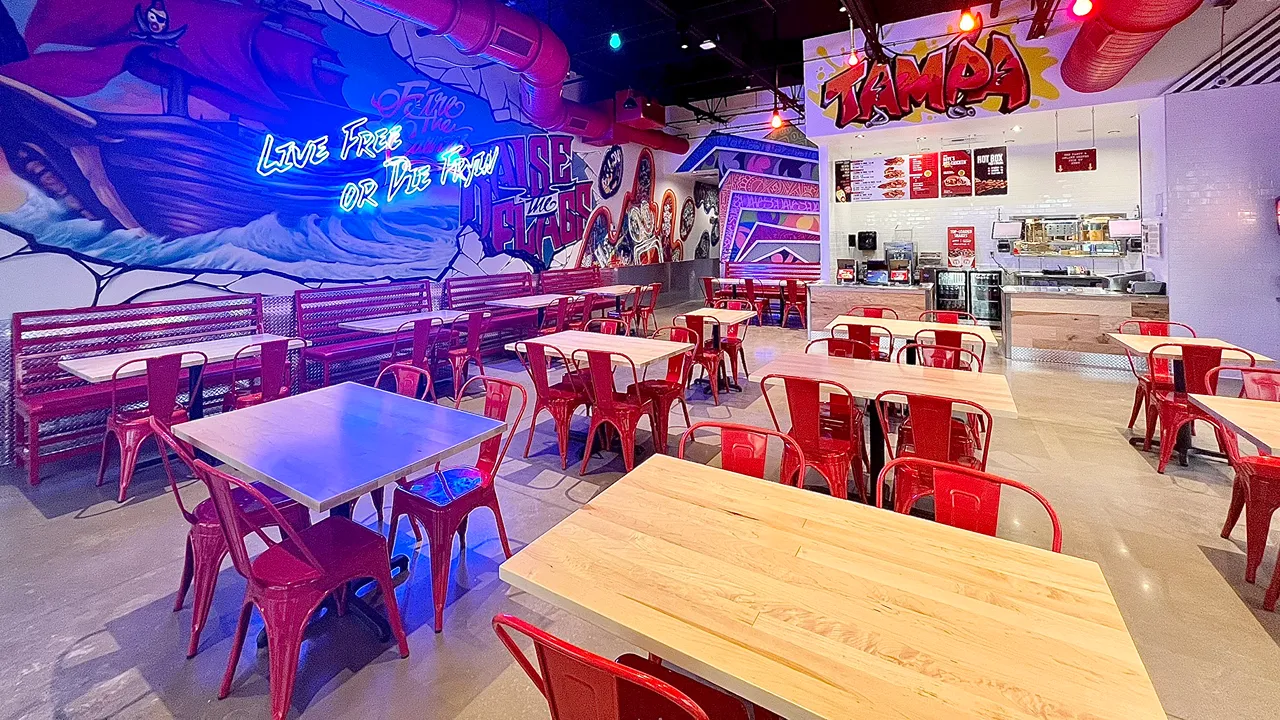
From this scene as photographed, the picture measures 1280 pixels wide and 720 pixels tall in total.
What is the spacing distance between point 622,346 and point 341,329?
4.45 metres

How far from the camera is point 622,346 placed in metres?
4.64

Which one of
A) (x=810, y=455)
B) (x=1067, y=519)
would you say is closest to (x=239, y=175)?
(x=810, y=455)

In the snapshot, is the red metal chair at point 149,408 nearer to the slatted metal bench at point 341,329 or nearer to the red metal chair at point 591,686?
the slatted metal bench at point 341,329

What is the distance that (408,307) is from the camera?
8016 mm

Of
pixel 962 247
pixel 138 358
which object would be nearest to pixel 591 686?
pixel 138 358

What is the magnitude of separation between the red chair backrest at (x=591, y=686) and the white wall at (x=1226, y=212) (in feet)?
27.1

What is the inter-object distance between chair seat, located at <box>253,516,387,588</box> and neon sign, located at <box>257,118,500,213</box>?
5608mm

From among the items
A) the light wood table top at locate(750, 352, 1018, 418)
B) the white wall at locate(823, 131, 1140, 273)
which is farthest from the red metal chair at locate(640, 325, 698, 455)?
the white wall at locate(823, 131, 1140, 273)

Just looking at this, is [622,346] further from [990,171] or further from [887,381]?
[990,171]

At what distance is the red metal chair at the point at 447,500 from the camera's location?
2547mm

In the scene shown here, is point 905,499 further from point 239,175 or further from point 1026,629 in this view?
point 239,175

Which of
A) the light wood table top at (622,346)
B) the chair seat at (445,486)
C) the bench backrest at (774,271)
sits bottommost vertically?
the chair seat at (445,486)

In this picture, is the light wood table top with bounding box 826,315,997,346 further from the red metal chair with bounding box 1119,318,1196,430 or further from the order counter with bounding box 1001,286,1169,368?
the order counter with bounding box 1001,286,1169,368

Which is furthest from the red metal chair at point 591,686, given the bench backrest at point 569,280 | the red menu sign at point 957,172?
the red menu sign at point 957,172
